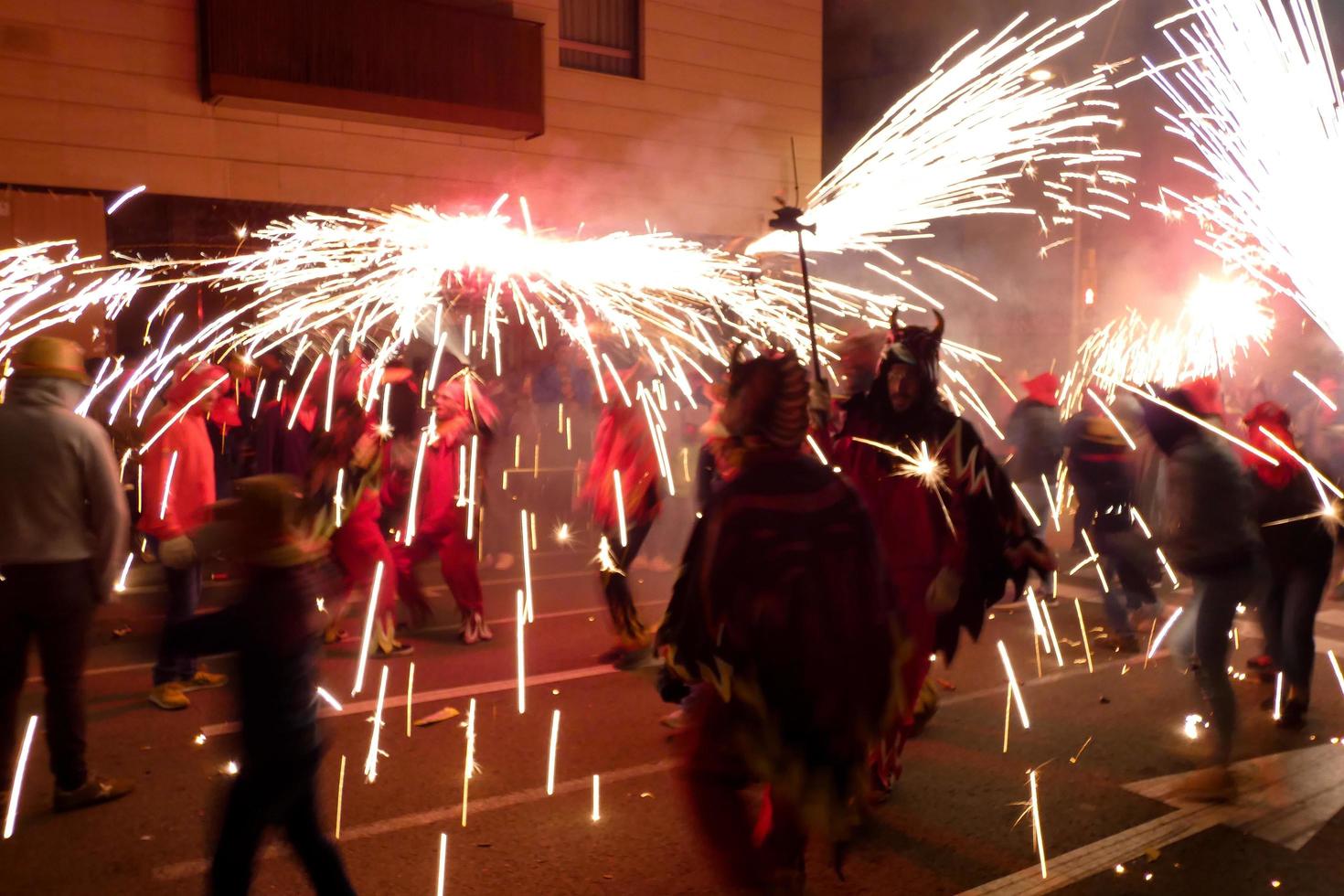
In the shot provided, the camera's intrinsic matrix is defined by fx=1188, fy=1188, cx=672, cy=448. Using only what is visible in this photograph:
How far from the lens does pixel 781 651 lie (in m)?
3.34

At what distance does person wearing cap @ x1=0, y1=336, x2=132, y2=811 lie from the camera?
4523 mm

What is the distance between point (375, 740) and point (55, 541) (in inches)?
67.1

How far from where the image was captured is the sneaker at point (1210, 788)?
4.88 m

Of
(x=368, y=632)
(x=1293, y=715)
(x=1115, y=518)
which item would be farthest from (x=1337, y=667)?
(x=368, y=632)

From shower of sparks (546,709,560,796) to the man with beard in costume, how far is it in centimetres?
135

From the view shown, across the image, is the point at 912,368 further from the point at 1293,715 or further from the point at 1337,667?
the point at 1337,667

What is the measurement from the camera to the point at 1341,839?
4.49 m

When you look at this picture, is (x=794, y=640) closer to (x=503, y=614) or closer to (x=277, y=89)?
(x=503, y=614)

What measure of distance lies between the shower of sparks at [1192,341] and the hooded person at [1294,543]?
917cm

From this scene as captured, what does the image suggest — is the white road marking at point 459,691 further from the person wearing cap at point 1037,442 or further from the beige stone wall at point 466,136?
the beige stone wall at point 466,136

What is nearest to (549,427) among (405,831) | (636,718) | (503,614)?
(503,614)

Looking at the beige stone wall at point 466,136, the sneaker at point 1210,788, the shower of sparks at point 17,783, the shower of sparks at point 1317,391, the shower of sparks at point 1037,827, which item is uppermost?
the beige stone wall at point 466,136

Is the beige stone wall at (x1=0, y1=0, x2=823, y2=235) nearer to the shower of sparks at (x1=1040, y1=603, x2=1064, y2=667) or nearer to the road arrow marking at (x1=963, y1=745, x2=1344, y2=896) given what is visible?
the shower of sparks at (x1=1040, y1=603, x2=1064, y2=667)

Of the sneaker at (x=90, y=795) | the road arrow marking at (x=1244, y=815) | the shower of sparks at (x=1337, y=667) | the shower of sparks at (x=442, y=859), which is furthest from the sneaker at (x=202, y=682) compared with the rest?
the shower of sparks at (x=1337, y=667)
